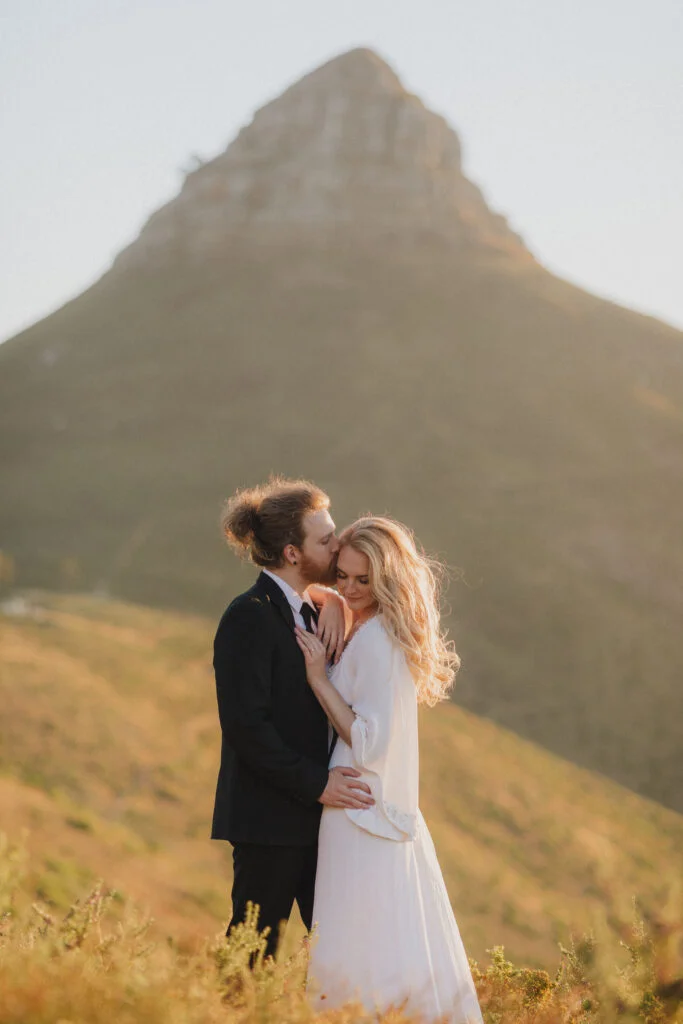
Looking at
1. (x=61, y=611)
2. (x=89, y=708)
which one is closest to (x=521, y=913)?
(x=89, y=708)

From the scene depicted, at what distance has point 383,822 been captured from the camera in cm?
436

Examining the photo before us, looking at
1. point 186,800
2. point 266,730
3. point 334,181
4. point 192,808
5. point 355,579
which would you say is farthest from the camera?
point 334,181

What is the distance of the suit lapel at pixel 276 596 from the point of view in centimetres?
465

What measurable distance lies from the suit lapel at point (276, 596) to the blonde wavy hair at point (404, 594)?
37cm

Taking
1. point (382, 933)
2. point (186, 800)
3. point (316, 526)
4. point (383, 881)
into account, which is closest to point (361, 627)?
point (316, 526)

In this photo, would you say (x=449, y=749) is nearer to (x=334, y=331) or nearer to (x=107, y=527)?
(x=107, y=527)

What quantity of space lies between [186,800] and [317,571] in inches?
914

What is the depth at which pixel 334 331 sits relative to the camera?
68.1 meters

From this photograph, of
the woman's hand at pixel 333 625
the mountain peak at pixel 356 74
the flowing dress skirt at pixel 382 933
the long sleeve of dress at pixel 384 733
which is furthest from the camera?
the mountain peak at pixel 356 74

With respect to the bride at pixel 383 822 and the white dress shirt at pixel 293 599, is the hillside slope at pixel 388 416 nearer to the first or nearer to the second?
the bride at pixel 383 822

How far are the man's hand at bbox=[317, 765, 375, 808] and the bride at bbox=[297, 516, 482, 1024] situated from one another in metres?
0.03

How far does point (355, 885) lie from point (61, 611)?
117 ft

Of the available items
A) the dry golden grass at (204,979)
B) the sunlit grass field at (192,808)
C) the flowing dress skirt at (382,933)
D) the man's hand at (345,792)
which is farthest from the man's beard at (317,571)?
the sunlit grass field at (192,808)

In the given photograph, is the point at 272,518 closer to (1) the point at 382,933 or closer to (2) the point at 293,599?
(2) the point at 293,599
